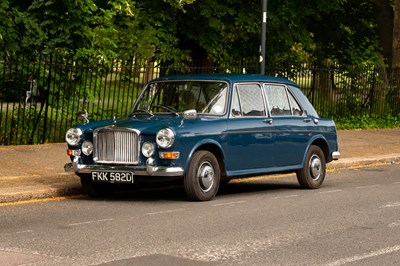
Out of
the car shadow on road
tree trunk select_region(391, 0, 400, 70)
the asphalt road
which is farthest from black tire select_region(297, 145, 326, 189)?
tree trunk select_region(391, 0, 400, 70)

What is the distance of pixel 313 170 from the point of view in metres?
15.2

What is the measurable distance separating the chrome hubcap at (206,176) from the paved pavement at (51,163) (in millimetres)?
1979

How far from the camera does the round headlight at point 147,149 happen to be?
41.2ft

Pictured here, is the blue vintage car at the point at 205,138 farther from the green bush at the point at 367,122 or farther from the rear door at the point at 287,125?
the green bush at the point at 367,122

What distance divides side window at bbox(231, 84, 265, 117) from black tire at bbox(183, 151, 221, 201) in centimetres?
106

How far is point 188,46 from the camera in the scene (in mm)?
29484

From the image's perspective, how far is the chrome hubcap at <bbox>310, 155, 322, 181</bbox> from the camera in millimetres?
15188

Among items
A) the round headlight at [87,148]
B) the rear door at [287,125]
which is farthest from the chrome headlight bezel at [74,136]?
the rear door at [287,125]

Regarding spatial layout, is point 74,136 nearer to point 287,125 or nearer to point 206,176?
point 206,176

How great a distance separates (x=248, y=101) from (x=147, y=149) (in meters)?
2.22

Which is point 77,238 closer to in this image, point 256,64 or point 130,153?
point 130,153

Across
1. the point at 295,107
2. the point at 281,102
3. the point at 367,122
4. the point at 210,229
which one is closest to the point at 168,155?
the point at 210,229

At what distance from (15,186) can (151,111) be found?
7.09 ft

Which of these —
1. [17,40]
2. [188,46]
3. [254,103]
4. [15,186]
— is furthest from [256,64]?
[15,186]
